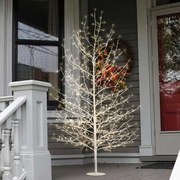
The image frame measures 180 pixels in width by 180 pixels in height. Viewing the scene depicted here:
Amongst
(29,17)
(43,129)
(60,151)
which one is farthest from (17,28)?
(43,129)

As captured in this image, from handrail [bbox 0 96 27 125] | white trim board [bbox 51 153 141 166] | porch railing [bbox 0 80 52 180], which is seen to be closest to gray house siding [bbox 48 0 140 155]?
white trim board [bbox 51 153 141 166]

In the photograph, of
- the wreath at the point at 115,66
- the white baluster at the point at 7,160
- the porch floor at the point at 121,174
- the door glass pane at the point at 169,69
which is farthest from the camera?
the door glass pane at the point at 169,69

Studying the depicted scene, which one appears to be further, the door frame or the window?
the window

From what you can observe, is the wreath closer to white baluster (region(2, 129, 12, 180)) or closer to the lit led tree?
the lit led tree

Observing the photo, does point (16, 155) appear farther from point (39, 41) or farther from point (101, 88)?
point (39, 41)

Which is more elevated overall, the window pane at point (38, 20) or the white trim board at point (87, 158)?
the window pane at point (38, 20)

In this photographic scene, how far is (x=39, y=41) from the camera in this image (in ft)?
18.8

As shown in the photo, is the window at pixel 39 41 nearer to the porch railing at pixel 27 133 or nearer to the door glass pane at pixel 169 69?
the door glass pane at pixel 169 69

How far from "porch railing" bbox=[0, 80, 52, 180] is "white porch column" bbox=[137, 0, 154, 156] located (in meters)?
2.07

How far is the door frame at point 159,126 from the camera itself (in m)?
5.29

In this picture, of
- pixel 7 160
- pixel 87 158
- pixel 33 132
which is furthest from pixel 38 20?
pixel 7 160

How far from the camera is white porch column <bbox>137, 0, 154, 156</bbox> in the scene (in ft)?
17.9

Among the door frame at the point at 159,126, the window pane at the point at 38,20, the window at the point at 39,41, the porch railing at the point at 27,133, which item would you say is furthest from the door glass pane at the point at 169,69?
the porch railing at the point at 27,133

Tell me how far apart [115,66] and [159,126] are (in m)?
1.08
